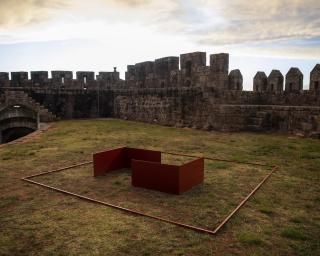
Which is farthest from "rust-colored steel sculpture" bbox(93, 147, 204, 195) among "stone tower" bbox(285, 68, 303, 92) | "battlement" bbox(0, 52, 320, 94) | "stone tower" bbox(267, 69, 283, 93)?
"stone tower" bbox(267, 69, 283, 93)

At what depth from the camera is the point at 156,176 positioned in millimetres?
6195

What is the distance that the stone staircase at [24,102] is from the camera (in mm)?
18016

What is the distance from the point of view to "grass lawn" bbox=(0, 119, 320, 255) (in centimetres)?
388

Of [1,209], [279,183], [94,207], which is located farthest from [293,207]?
[1,209]

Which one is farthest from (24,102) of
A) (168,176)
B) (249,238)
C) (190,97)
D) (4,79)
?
(249,238)

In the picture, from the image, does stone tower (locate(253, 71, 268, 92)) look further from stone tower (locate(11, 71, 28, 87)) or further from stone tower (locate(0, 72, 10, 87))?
stone tower (locate(0, 72, 10, 87))

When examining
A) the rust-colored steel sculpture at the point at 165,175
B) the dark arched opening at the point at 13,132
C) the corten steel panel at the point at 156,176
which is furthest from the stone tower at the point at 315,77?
the dark arched opening at the point at 13,132

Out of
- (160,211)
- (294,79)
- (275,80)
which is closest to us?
(160,211)

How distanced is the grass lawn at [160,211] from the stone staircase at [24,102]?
976 centimetres

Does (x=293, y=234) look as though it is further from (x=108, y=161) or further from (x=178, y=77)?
(x=178, y=77)

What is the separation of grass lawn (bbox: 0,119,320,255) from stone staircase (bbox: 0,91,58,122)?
976 cm

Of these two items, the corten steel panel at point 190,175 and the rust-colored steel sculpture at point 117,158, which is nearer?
the corten steel panel at point 190,175

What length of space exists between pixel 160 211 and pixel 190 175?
1.34 m

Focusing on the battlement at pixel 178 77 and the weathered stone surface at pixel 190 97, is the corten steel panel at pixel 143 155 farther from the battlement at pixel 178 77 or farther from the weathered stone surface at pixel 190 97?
the battlement at pixel 178 77
